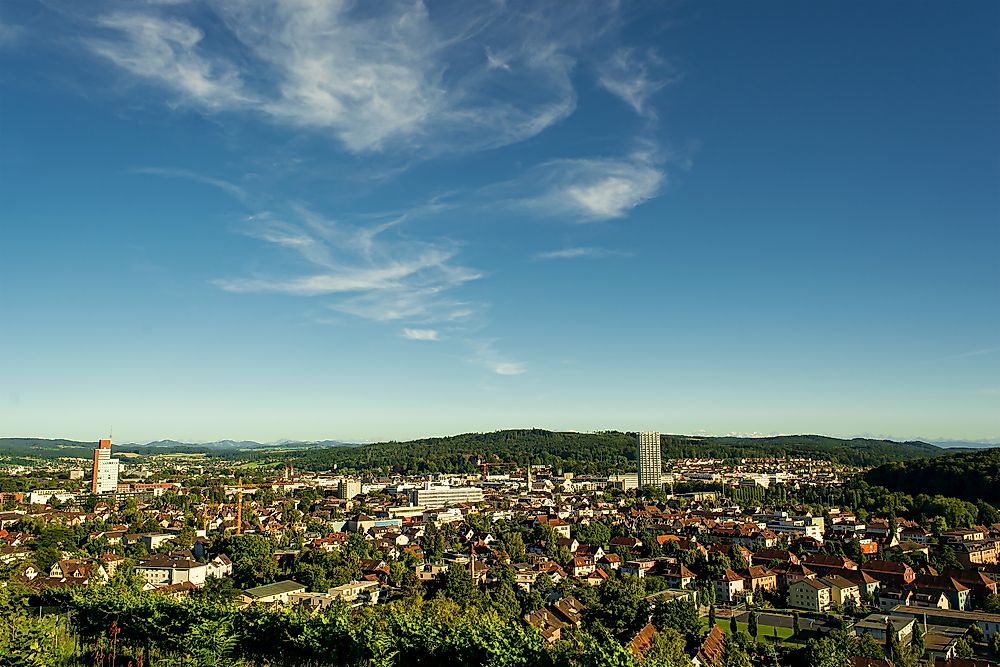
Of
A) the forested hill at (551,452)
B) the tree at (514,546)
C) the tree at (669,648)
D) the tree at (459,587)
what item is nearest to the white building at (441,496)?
the tree at (514,546)

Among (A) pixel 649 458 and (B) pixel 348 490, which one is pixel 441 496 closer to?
(B) pixel 348 490

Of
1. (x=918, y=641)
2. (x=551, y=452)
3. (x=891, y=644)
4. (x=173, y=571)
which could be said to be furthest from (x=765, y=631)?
(x=551, y=452)

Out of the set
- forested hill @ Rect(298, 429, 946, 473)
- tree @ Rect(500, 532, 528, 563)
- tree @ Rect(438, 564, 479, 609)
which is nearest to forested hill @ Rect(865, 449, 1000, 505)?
tree @ Rect(500, 532, 528, 563)

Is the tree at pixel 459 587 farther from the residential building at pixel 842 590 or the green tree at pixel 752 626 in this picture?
the residential building at pixel 842 590

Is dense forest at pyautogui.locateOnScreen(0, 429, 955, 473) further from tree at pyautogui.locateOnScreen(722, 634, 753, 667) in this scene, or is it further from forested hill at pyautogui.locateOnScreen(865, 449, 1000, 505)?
tree at pyautogui.locateOnScreen(722, 634, 753, 667)

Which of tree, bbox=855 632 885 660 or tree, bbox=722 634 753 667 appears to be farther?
tree, bbox=855 632 885 660
